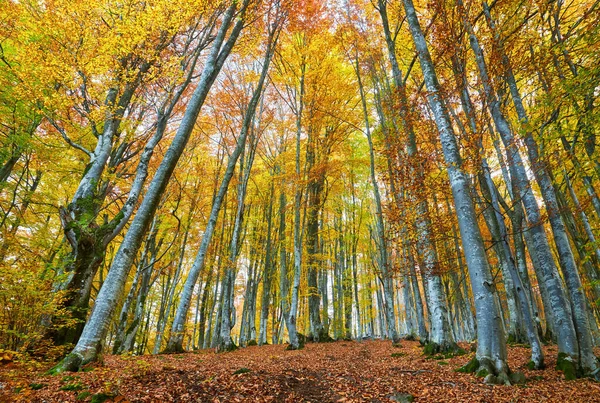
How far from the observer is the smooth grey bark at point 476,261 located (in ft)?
16.1

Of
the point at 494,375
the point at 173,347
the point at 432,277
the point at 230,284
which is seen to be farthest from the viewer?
the point at 230,284

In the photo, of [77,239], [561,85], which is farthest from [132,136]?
[561,85]

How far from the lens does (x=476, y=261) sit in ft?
17.3

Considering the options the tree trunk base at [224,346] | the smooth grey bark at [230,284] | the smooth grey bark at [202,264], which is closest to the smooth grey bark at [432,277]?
the smooth grey bark at [202,264]

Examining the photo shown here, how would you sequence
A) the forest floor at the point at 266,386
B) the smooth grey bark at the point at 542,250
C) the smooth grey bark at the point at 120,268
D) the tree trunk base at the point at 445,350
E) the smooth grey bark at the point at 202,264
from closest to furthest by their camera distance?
the forest floor at the point at 266,386 < the smooth grey bark at the point at 120,268 < the smooth grey bark at the point at 542,250 < the tree trunk base at the point at 445,350 < the smooth grey bark at the point at 202,264

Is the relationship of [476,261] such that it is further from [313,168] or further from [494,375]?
[313,168]

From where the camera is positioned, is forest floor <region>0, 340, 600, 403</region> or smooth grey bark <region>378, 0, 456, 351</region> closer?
forest floor <region>0, 340, 600, 403</region>

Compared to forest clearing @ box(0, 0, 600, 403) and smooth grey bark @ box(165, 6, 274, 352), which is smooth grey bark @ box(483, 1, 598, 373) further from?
smooth grey bark @ box(165, 6, 274, 352)

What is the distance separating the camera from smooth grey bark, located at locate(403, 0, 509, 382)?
491 centimetres

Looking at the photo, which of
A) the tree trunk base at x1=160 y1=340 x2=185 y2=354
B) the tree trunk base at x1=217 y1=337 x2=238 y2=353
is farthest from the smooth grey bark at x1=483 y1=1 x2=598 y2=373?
the tree trunk base at x1=160 y1=340 x2=185 y2=354

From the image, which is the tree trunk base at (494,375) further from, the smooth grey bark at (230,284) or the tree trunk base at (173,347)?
the tree trunk base at (173,347)

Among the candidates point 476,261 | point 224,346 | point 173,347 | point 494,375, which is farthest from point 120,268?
point 224,346

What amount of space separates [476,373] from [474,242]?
230 cm

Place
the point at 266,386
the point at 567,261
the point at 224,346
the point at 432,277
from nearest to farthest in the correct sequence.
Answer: the point at 266,386 → the point at 567,261 → the point at 432,277 → the point at 224,346
